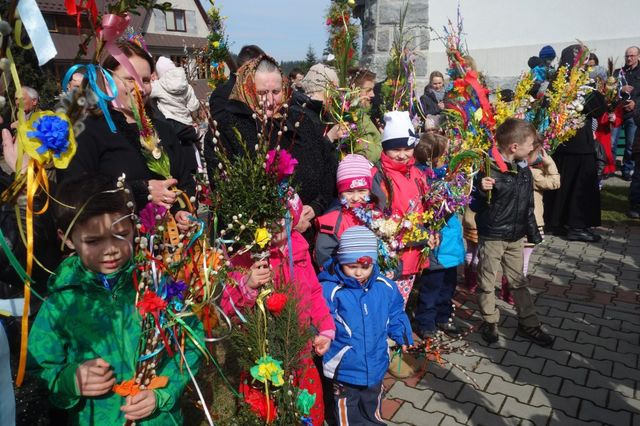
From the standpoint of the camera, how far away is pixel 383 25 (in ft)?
29.5

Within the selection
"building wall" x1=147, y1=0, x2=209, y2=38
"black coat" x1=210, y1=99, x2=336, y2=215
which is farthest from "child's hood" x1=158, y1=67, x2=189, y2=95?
"building wall" x1=147, y1=0, x2=209, y2=38

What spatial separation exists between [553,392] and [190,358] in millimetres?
2731

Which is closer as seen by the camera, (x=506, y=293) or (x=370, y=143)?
(x=370, y=143)

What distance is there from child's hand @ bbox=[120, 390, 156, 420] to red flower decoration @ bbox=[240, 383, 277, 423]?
1.80 ft

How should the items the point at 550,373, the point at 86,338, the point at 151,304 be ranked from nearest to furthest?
1. the point at 151,304
2. the point at 86,338
3. the point at 550,373

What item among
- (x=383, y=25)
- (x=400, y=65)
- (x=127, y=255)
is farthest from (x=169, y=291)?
(x=383, y=25)

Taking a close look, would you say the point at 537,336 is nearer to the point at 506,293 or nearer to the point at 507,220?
the point at 506,293

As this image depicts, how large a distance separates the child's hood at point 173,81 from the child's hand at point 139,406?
12.8 ft

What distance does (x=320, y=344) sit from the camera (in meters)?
2.52

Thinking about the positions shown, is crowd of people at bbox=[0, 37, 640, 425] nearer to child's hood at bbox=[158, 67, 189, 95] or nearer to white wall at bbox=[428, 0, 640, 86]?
child's hood at bbox=[158, 67, 189, 95]

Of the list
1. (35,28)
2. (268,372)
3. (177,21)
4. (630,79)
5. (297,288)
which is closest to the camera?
(35,28)

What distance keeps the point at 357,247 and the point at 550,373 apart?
2.09 meters

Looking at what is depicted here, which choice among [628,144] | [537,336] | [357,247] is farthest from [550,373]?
[628,144]

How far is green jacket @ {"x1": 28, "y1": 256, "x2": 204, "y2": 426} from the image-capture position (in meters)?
1.81
